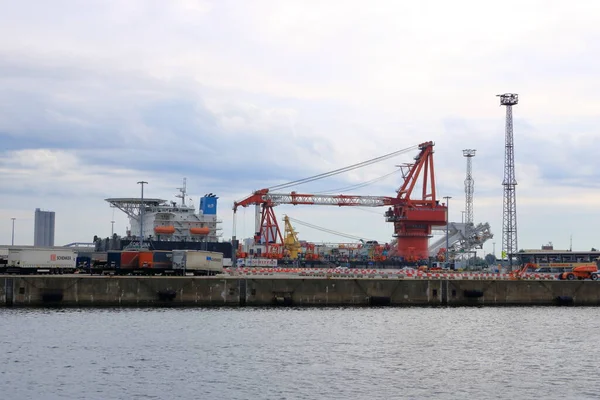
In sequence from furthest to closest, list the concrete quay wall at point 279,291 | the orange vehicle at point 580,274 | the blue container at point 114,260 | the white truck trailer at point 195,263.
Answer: the orange vehicle at point 580,274
the blue container at point 114,260
the white truck trailer at point 195,263
the concrete quay wall at point 279,291

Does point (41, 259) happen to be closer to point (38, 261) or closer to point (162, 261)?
point (38, 261)

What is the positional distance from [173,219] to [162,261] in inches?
2382

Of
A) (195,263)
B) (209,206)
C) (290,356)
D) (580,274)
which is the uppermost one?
(209,206)

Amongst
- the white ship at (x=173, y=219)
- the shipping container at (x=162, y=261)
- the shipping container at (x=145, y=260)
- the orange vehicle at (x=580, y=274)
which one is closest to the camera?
the shipping container at (x=145, y=260)

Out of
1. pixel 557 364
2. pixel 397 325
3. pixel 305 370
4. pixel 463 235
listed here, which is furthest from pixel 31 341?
pixel 463 235

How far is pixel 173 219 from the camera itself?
472ft

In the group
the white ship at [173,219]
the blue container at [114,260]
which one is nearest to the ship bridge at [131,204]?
the white ship at [173,219]

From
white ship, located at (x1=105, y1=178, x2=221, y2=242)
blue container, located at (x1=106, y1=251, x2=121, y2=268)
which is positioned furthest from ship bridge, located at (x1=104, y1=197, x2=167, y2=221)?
blue container, located at (x1=106, y1=251, x2=121, y2=268)

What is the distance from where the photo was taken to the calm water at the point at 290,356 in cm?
3769

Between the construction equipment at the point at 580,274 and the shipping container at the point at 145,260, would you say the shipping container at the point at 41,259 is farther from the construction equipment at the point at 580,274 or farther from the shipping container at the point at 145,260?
the construction equipment at the point at 580,274

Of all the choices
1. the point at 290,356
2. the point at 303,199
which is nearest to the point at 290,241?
the point at 303,199

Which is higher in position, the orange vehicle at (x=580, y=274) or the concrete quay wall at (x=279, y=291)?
the orange vehicle at (x=580, y=274)

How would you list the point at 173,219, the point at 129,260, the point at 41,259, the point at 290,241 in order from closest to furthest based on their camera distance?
the point at 41,259 < the point at 129,260 < the point at 173,219 < the point at 290,241

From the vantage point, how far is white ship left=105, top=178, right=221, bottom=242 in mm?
141750
